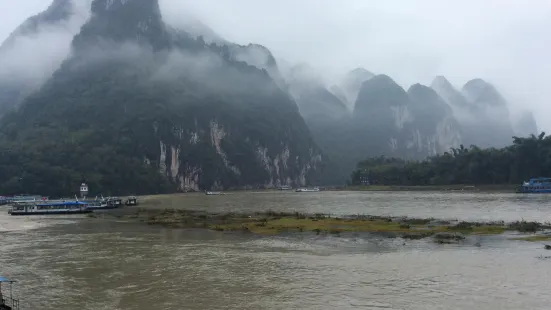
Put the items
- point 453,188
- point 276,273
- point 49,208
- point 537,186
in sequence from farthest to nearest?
point 453,188, point 537,186, point 49,208, point 276,273

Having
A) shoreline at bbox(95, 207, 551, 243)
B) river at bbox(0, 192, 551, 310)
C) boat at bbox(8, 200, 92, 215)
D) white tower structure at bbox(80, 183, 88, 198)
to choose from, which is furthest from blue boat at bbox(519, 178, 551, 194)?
white tower structure at bbox(80, 183, 88, 198)

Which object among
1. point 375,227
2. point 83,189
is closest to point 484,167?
point 375,227

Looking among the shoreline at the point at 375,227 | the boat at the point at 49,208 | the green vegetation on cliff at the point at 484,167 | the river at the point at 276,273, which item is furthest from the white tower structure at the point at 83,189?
the green vegetation on cliff at the point at 484,167

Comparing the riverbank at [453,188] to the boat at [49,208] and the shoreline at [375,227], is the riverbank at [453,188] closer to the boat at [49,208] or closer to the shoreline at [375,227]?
the shoreline at [375,227]

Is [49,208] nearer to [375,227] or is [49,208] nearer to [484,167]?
[375,227]

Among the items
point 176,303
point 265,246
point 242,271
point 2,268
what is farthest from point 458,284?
point 2,268

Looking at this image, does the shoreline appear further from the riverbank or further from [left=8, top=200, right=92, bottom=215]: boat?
the riverbank
